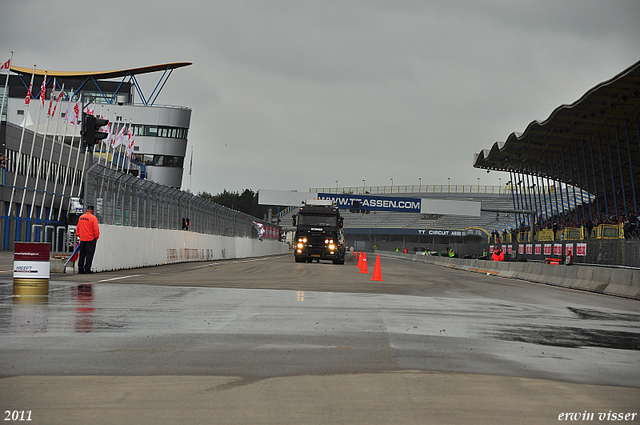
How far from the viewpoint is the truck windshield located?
3934 centimetres

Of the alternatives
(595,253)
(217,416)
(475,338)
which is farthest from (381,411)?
Result: (595,253)

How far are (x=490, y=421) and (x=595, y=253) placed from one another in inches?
1122

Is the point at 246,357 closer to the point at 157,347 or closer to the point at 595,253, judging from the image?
the point at 157,347

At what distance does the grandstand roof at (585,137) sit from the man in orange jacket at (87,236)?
98.7 ft

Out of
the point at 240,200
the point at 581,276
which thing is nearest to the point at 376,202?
the point at 581,276

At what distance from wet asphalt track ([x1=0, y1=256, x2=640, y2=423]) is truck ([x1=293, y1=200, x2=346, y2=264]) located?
2458 cm

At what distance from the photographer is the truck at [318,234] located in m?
39.2

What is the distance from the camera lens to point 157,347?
735 centimetres

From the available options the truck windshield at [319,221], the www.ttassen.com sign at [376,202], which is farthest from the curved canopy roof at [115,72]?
the truck windshield at [319,221]

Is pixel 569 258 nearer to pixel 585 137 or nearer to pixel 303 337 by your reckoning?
pixel 585 137

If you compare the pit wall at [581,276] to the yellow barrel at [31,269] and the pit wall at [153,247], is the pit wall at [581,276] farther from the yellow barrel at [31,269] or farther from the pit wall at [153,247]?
the pit wall at [153,247]

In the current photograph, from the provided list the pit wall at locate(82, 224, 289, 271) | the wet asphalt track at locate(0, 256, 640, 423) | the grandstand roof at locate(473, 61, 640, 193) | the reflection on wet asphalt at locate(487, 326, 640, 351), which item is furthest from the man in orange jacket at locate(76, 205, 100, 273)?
the grandstand roof at locate(473, 61, 640, 193)

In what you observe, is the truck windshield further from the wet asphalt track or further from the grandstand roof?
the wet asphalt track

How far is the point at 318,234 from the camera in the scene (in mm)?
39250
